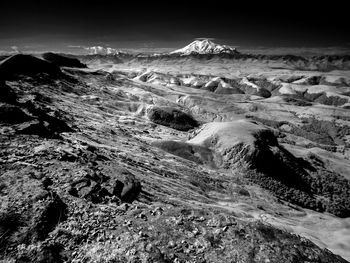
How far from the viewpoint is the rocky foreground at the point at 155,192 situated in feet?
46.1

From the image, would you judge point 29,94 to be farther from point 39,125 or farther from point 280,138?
point 280,138

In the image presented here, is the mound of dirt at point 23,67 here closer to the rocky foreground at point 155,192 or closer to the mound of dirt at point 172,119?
the rocky foreground at point 155,192

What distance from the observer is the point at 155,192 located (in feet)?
85.8

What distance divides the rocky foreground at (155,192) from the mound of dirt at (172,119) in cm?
42

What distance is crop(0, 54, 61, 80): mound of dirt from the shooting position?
7919cm

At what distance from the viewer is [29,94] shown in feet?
204

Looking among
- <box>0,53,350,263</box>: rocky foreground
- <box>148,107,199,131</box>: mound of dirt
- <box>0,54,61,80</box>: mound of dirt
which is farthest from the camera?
<box>148,107,199,131</box>: mound of dirt

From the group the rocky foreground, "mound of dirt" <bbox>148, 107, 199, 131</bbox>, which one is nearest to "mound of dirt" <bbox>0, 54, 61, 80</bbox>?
the rocky foreground

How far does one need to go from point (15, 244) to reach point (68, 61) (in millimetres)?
167909

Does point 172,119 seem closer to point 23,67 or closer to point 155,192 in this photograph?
point 23,67

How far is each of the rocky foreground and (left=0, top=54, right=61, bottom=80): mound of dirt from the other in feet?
2.09

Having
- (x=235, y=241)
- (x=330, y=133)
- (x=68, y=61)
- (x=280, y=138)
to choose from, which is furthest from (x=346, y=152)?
(x=68, y=61)

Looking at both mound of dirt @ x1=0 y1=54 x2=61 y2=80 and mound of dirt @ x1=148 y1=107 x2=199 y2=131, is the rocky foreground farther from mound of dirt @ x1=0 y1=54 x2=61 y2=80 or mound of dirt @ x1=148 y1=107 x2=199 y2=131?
mound of dirt @ x1=0 y1=54 x2=61 y2=80

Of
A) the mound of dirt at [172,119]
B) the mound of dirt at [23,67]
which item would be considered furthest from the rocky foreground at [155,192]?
the mound of dirt at [23,67]
